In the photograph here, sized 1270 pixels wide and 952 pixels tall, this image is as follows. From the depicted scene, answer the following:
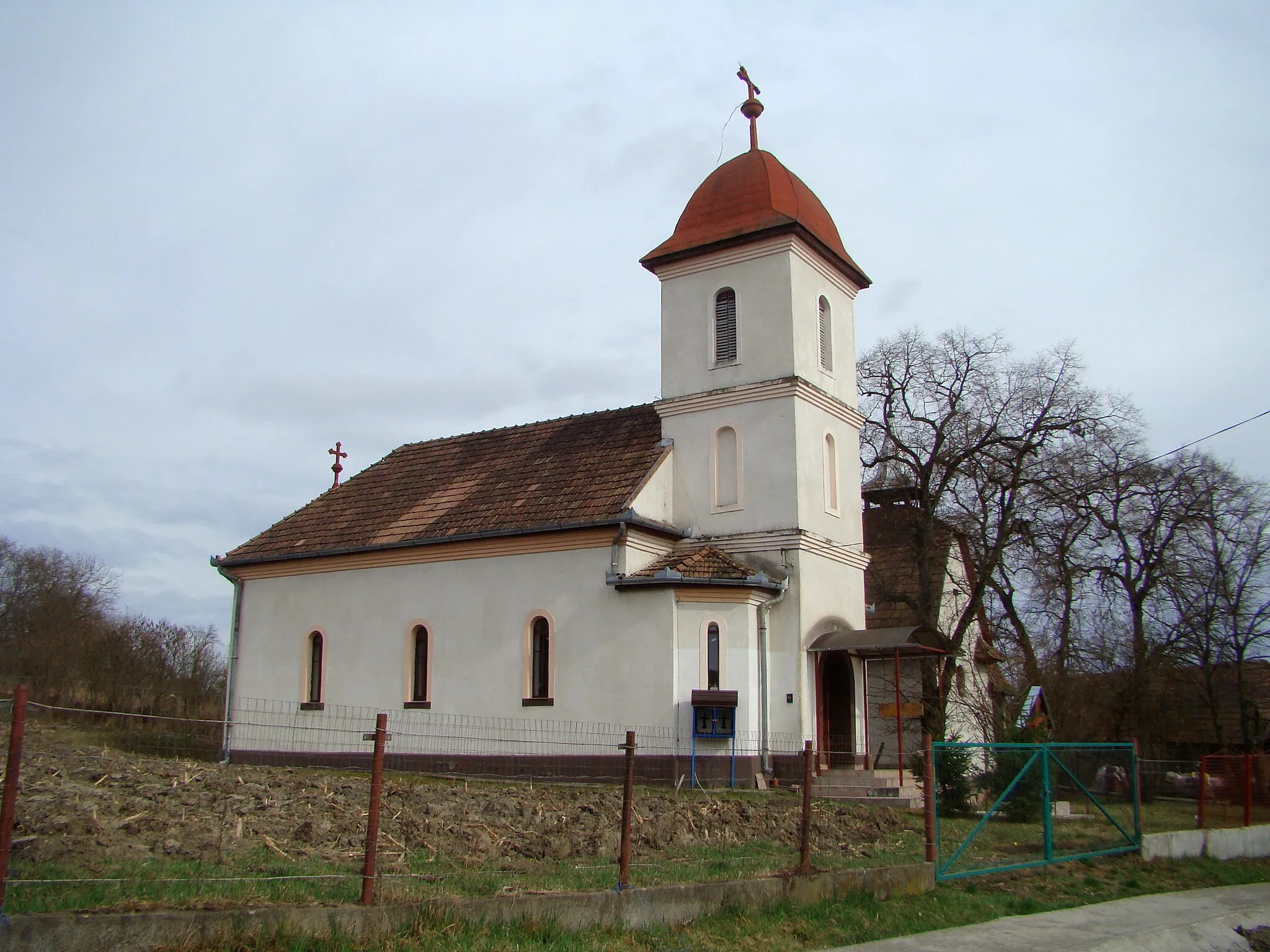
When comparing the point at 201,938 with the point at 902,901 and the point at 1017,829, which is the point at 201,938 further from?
the point at 1017,829

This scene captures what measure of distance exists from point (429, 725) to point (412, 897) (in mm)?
16146

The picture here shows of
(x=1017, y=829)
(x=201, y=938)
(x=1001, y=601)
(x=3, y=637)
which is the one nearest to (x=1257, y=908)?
(x=1017, y=829)

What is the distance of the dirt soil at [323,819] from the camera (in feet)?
32.2

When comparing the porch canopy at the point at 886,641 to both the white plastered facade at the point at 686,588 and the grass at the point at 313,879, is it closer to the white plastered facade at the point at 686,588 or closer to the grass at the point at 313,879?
the white plastered facade at the point at 686,588

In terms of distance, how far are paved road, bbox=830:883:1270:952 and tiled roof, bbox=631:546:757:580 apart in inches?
396

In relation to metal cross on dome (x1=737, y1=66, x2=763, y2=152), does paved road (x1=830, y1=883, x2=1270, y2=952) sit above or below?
below

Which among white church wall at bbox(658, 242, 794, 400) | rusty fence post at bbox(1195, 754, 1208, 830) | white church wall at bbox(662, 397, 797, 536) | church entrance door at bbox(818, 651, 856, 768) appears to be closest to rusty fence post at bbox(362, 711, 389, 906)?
rusty fence post at bbox(1195, 754, 1208, 830)

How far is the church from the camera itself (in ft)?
71.8

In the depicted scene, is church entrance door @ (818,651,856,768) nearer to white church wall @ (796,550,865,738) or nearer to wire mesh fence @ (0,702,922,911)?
white church wall @ (796,550,865,738)

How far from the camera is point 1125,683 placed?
3141cm

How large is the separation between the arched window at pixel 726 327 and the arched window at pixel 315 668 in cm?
1167

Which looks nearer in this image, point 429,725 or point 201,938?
point 201,938

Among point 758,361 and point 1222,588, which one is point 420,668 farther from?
point 1222,588

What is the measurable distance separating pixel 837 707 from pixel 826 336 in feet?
27.3
